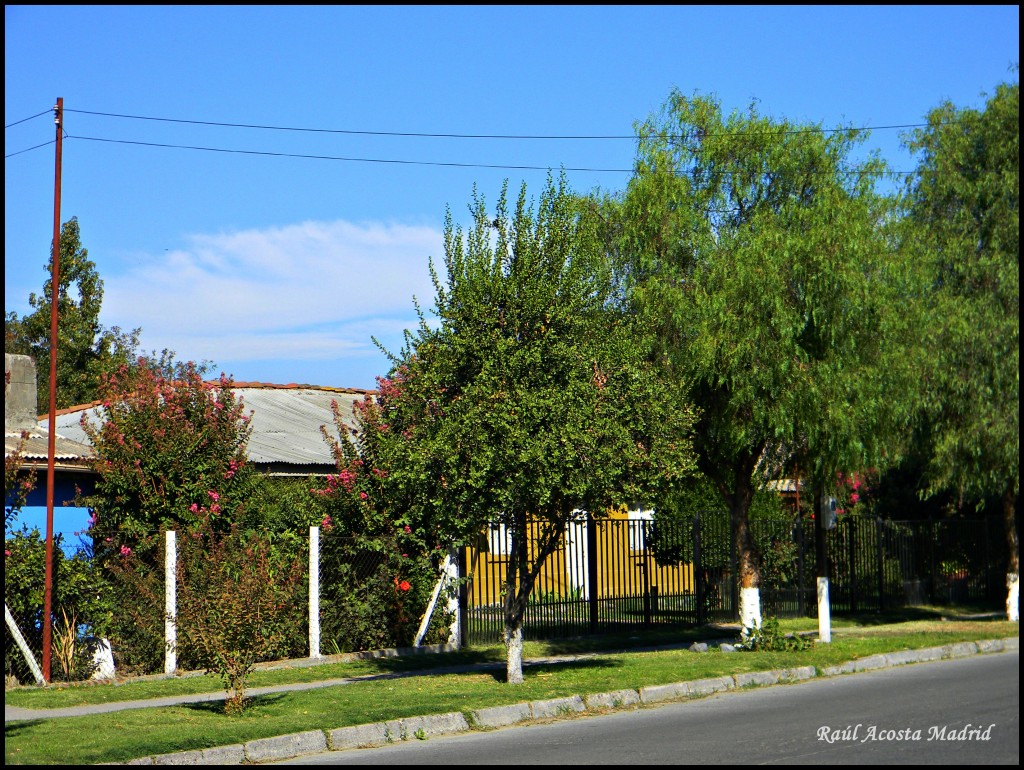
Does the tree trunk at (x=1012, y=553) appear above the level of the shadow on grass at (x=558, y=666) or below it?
above

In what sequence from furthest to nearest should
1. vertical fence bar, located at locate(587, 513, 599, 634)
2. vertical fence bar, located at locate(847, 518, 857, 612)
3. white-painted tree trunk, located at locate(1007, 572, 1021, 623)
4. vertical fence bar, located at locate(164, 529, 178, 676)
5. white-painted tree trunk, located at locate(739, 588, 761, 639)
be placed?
1. vertical fence bar, located at locate(847, 518, 857, 612)
2. white-painted tree trunk, located at locate(1007, 572, 1021, 623)
3. vertical fence bar, located at locate(587, 513, 599, 634)
4. white-painted tree trunk, located at locate(739, 588, 761, 639)
5. vertical fence bar, located at locate(164, 529, 178, 676)

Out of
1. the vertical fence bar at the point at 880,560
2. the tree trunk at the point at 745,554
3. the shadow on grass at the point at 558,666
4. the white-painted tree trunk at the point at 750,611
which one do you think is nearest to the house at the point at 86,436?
the shadow on grass at the point at 558,666

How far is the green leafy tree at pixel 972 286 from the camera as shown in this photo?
2141cm

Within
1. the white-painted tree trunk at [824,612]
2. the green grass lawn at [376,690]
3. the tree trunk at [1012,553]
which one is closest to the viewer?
the green grass lawn at [376,690]

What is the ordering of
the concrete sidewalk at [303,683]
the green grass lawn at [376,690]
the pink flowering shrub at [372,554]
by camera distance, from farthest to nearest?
the pink flowering shrub at [372,554]
the concrete sidewalk at [303,683]
the green grass lawn at [376,690]

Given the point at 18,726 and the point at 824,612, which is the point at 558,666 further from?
the point at 18,726

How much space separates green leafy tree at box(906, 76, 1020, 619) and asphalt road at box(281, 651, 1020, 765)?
8.76 metres

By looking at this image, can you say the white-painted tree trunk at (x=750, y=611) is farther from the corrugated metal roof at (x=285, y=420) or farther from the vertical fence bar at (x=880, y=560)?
the vertical fence bar at (x=880, y=560)

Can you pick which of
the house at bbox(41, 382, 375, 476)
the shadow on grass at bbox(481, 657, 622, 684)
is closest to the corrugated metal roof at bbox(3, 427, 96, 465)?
the house at bbox(41, 382, 375, 476)

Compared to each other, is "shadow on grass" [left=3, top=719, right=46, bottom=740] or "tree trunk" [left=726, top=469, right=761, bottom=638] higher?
"tree trunk" [left=726, top=469, right=761, bottom=638]

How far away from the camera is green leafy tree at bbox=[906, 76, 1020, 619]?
2141cm

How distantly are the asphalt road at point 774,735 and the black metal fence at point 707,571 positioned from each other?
4196 mm

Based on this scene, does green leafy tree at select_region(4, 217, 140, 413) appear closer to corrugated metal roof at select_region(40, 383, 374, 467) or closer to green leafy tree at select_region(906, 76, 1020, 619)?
corrugated metal roof at select_region(40, 383, 374, 467)

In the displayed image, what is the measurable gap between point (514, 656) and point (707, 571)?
10.4 metres
